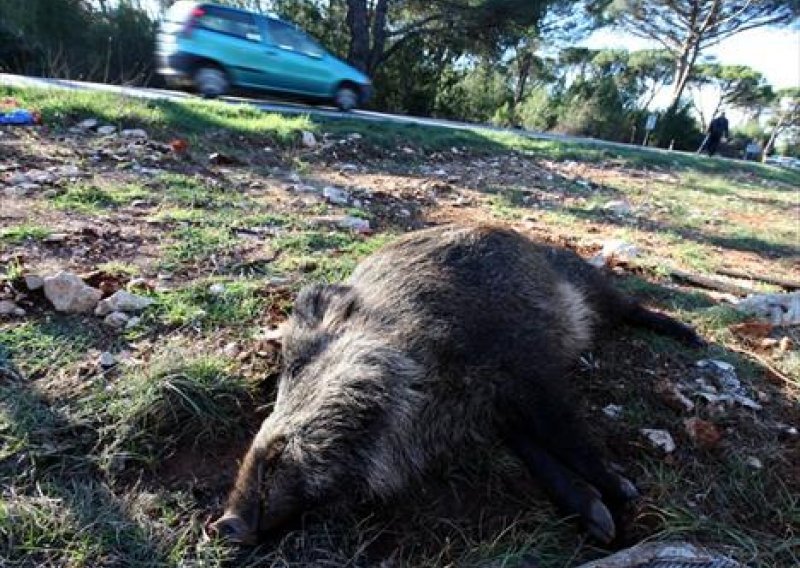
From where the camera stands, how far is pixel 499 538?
196cm

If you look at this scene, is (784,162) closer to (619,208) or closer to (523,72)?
(523,72)

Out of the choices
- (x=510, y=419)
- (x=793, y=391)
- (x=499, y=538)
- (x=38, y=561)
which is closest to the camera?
(x=38, y=561)

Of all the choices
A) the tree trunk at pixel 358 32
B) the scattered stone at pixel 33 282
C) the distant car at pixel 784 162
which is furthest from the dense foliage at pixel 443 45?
the scattered stone at pixel 33 282

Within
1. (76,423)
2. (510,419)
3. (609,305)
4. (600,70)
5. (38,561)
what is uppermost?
(600,70)

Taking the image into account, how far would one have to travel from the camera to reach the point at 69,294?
2.81 m

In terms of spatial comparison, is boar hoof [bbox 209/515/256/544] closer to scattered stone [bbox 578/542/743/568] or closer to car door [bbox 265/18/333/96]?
scattered stone [bbox 578/542/743/568]

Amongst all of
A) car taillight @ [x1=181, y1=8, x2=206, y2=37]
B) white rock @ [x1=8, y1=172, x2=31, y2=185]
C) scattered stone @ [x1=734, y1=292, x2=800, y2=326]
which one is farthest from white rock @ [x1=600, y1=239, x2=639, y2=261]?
car taillight @ [x1=181, y1=8, x2=206, y2=37]

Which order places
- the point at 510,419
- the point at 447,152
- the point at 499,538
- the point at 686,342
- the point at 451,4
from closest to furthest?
1. the point at 499,538
2. the point at 510,419
3. the point at 686,342
4. the point at 447,152
5. the point at 451,4

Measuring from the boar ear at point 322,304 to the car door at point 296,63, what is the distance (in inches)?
397

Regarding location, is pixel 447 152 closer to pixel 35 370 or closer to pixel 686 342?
pixel 686 342

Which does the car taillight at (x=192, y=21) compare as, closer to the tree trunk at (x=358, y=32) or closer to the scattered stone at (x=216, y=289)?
the scattered stone at (x=216, y=289)

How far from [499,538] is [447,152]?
269 inches

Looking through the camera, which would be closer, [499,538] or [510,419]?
[499,538]

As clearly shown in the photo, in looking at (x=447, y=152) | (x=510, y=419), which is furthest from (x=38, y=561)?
(x=447, y=152)
